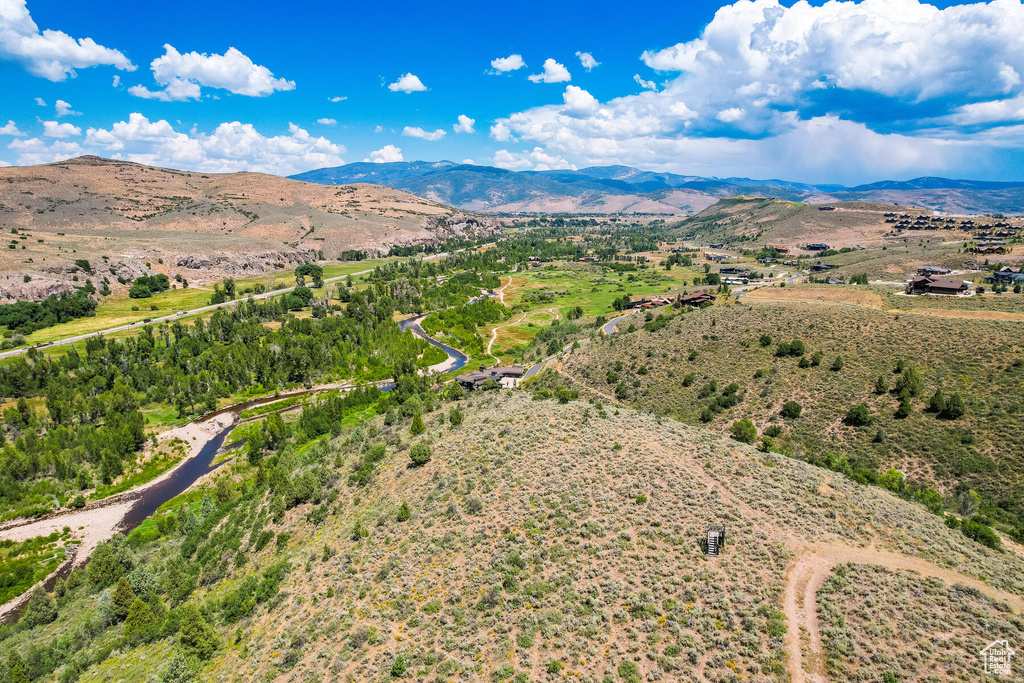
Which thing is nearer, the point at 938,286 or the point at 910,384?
the point at 910,384

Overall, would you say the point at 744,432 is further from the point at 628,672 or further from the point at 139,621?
the point at 139,621

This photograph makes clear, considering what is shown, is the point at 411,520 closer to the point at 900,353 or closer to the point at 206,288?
the point at 900,353


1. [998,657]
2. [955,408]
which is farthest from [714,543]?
[955,408]

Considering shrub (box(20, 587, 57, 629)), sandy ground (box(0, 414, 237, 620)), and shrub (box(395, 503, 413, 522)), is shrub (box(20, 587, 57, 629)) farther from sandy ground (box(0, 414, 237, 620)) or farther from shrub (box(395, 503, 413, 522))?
shrub (box(395, 503, 413, 522))

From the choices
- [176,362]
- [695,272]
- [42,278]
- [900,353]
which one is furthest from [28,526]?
[695,272]

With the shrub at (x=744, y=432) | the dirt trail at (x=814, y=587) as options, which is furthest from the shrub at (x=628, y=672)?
the shrub at (x=744, y=432)

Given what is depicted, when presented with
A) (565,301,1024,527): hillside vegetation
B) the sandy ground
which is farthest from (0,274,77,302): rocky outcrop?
(565,301,1024,527): hillside vegetation

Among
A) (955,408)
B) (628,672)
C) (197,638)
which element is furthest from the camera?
(955,408)

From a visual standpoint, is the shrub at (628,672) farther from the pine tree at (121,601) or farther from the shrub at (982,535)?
the pine tree at (121,601)
